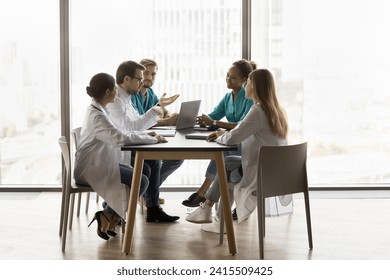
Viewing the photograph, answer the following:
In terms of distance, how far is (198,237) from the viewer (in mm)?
4512

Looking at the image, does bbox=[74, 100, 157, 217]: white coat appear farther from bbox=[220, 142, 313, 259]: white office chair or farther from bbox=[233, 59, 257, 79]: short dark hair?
bbox=[233, 59, 257, 79]: short dark hair

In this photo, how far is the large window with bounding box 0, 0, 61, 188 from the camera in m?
5.91

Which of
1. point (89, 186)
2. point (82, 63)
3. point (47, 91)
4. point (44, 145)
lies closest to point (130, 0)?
point (82, 63)

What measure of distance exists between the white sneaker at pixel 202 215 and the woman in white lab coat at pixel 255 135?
0.44 m

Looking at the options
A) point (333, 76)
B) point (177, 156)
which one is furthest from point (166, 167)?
point (333, 76)

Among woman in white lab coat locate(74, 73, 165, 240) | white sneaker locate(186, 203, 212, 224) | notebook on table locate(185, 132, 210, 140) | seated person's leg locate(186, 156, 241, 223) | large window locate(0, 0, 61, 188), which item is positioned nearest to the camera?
woman in white lab coat locate(74, 73, 165, 240)

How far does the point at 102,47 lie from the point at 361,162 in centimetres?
246

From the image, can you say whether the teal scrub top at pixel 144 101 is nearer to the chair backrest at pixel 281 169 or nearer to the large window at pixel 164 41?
the large window at pixel 164 41

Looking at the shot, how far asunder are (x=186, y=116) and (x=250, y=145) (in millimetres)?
761

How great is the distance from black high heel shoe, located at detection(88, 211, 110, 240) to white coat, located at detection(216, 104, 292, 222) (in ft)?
2.81

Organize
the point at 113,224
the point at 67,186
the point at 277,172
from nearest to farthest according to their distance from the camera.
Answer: the point at 277,172
the point at 67,186
the point at 113,224

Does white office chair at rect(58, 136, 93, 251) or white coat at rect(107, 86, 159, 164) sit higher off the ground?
white coat at rect(107, 86, 159, 164)

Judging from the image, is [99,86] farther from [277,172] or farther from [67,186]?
[277,172]

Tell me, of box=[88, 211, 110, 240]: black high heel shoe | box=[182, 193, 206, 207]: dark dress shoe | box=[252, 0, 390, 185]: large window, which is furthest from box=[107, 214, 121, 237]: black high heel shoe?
box=[252, 0, 390, 185]: large window
